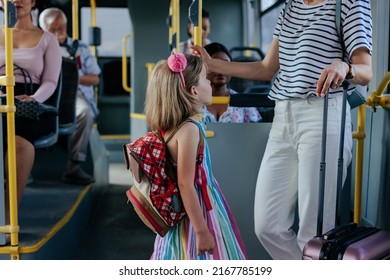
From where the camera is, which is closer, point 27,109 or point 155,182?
point 155,182

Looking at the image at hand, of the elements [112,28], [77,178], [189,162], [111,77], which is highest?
[112,28]

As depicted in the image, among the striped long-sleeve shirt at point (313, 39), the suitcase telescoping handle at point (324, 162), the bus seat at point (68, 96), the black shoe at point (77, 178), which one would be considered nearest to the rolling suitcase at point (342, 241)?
the suitcase telescoping handle at point (324, 162)

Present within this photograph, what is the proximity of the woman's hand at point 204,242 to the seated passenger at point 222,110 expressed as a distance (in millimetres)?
978

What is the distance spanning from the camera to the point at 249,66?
230 centimetres

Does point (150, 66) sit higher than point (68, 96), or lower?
higher

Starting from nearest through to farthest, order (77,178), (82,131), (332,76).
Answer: (332,76) < (77,178) < (82,131)

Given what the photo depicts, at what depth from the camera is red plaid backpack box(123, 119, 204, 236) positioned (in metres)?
1.85

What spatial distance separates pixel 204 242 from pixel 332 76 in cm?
65

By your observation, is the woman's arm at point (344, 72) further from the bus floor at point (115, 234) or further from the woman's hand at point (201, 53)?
the bus floor at point (115, 234)

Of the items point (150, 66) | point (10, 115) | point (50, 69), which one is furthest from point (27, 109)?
point (150, 66)

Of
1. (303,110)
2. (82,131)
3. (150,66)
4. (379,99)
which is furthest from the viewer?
(150,66)

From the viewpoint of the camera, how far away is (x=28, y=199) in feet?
12.2

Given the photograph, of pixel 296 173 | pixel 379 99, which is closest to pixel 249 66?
pixel 296 173

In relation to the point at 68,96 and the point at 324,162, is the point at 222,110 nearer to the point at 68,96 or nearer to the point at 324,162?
the point at 324,162
